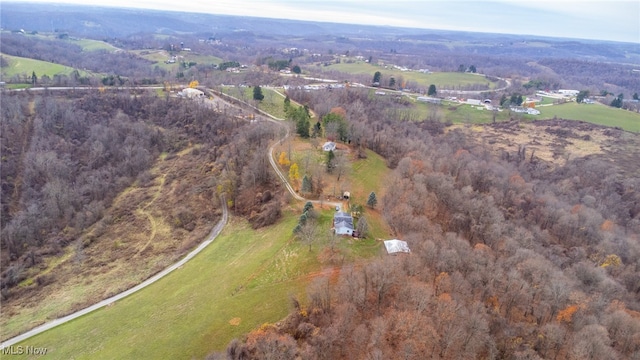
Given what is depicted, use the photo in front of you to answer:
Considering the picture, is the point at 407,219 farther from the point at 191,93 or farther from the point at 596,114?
the point at 596,114

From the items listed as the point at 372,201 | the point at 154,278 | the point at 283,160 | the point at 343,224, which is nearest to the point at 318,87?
the point at 283,160

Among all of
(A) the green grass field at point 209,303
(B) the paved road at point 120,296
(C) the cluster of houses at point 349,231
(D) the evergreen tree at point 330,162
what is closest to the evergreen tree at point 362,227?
(C) the cluster of houses at point 349,231

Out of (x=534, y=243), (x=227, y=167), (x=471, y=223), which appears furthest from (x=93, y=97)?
(x=534, y=243)

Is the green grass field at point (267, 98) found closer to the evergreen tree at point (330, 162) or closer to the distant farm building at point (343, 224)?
the evergreen tree at point (330, 162)

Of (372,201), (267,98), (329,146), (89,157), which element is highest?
(267,98)

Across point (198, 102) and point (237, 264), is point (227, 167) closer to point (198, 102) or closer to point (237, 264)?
point (237, 264)

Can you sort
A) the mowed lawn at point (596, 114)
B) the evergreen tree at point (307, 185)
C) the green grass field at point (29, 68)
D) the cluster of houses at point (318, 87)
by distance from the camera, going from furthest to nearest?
1. the green grass field at point (29, 68)
2. the mowed lawn at point (596, 114)
3. the cluster of houses at point (318, 87)
4. the evergreen tree at point (307, 185)

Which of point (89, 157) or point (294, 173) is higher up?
point (294, 173)
